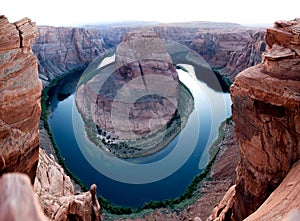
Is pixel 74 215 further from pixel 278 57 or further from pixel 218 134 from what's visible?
pixel 218 134

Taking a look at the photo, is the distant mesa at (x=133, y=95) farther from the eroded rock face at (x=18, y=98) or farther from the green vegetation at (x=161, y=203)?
the eroded rock face at (x=18, y=98)

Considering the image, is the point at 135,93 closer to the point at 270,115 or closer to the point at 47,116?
the point at 47,116

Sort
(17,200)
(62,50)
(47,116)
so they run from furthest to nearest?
1. (62,50)
2. (47,116)
3. (17,200)

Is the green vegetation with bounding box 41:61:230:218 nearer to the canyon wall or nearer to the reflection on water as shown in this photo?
the reflection on water

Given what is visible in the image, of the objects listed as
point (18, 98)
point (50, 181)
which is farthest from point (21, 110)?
point (50, 181)

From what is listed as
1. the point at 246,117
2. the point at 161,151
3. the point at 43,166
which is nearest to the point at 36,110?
Answer: the point at 43,166

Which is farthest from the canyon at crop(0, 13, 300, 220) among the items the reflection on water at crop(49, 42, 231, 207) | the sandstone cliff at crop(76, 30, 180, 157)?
the sandstone cliff at crop(76, 30, 180, 157)
